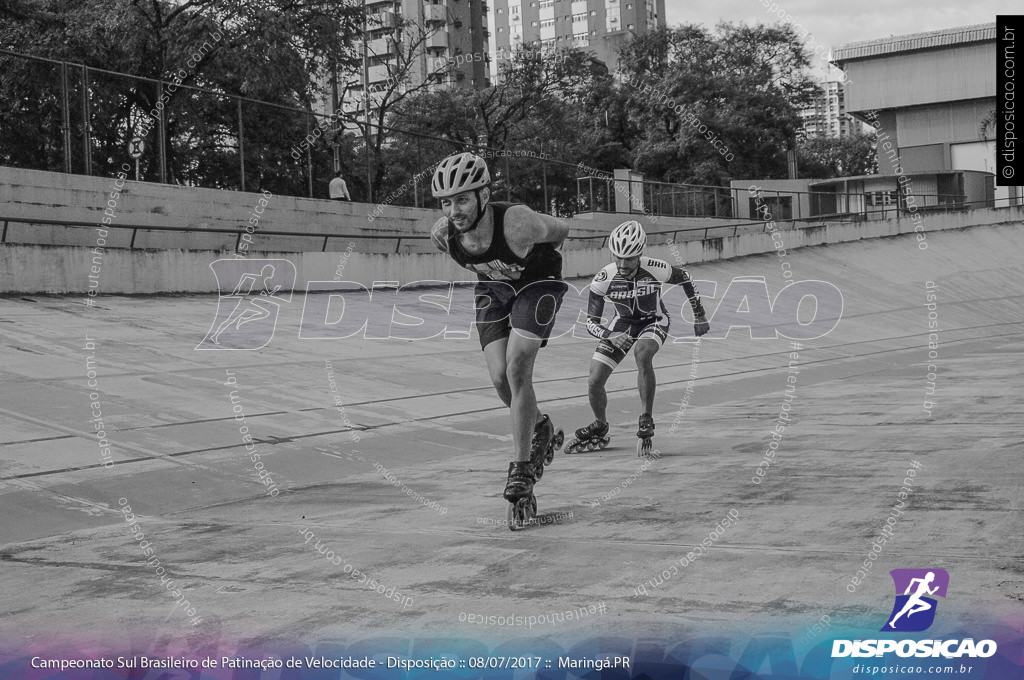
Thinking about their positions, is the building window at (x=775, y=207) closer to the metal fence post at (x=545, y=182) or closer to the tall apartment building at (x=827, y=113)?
the tall apartment building at (x=827, y=113)

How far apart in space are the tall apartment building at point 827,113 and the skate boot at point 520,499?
6023 cm

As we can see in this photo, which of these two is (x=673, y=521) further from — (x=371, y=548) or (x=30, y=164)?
(x=30, y=164)

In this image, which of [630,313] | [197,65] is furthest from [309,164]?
[630,313]

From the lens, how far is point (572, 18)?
10362 cm

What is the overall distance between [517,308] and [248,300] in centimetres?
1166

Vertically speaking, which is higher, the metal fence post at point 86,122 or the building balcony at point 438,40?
the building balcony at point 438,40

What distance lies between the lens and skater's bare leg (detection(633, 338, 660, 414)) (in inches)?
325

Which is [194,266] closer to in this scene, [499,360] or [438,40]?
[499,360]

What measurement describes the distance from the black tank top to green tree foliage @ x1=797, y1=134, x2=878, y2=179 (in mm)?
83452

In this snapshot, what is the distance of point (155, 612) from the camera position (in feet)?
12.6

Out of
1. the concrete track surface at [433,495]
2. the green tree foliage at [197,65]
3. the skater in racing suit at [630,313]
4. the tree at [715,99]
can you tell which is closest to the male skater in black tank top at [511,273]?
the concrete track surface at [433,495]

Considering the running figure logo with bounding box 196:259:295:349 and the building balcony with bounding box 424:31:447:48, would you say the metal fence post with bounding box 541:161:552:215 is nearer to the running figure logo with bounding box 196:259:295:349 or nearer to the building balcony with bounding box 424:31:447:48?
the running figure logo with bounding box 196:259:295:349

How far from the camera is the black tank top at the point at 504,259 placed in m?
5.62

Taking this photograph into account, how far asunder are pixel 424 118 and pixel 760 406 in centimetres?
3121
